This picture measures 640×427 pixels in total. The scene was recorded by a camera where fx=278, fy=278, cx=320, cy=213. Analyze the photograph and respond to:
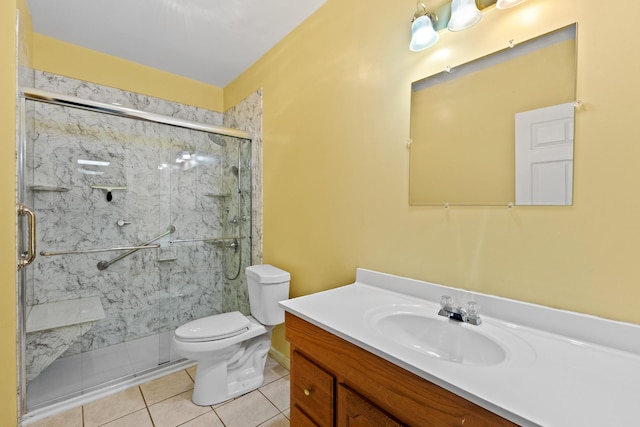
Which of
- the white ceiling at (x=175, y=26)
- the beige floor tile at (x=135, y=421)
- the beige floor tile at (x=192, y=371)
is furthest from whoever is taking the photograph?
the beige floor tile at (x=192, y=371)

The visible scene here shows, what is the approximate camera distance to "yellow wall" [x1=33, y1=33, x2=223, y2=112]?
7.12 feet

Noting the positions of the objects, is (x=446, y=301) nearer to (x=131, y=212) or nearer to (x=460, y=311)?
(x=460, y=311)

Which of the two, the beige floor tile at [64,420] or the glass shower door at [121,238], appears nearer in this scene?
the beige floor tile at [64,420]

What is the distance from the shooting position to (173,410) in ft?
5.57

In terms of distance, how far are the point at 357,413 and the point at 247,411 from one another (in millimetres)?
1164

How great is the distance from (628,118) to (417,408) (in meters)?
1.01

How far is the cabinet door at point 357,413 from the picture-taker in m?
0.78

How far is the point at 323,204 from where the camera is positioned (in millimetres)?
1801

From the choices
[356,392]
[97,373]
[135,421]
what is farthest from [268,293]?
[97,373]

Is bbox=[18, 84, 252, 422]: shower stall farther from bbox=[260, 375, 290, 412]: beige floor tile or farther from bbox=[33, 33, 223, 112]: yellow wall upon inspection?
bbox=[260, 375, 290, 412]: beige floor tile

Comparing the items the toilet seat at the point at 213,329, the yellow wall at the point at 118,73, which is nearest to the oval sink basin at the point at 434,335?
the toilet seat at the point at 213,329

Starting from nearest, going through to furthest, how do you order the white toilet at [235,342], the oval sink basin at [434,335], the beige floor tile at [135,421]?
the oval sink basin at [434,335] < the beige floor tile at [135,421] < the white toilet at [235,342]

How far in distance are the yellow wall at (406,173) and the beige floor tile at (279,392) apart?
260 mm

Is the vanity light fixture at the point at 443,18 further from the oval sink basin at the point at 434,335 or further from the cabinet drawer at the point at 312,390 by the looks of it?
the cabinet drawer at the point at 312,390
